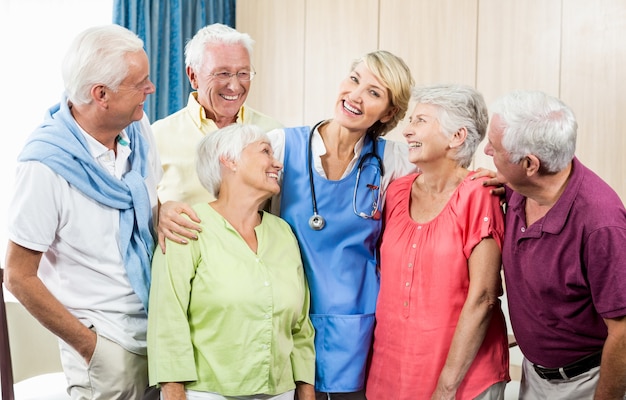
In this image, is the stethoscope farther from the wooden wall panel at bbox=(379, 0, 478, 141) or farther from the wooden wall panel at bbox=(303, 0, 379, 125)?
the wooden wall panel at bbox=(303, 0, 379, 125)

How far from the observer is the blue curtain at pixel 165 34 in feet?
14.8

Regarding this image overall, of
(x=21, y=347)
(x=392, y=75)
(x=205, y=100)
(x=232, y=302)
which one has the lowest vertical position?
(x=21, y=347)

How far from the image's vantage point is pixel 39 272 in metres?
2.05

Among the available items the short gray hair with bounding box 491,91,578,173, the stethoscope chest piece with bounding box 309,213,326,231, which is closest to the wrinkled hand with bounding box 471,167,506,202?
the short gray hair with bounding box 491,91,578,173

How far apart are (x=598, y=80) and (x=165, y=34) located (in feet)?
8.38

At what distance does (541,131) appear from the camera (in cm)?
193

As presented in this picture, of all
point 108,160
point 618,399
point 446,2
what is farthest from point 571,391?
point 446,2

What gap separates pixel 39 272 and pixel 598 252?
1.44 m

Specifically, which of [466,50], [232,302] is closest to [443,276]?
[232,302]

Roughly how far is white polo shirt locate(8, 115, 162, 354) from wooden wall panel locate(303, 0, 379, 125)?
9.11 ft

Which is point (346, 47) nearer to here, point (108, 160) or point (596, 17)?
point (596, 17)

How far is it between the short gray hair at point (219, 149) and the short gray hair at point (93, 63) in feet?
1.25

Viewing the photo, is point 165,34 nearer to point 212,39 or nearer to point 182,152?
point 212,39

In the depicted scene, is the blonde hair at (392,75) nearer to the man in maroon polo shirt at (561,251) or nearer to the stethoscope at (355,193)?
the stethoscope at (355,193)
